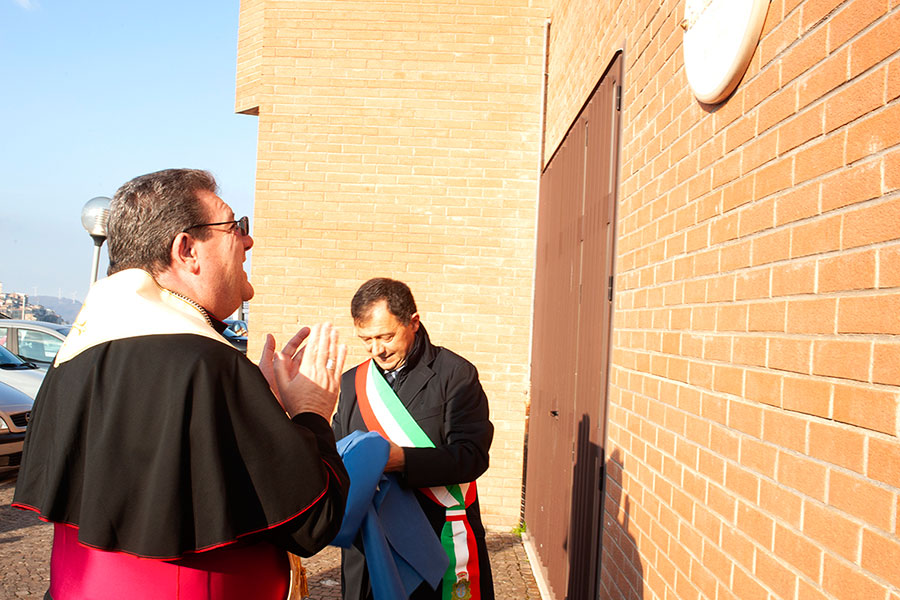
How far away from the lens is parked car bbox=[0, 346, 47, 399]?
1055cm

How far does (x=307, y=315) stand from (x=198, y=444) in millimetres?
6065

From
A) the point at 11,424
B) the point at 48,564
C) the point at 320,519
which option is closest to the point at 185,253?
the point at 320,519

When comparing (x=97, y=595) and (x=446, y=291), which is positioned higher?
(x=446, y=291)

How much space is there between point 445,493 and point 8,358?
1050 cm

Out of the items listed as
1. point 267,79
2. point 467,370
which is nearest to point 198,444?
point 467,370

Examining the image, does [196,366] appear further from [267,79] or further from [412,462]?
[267,79]

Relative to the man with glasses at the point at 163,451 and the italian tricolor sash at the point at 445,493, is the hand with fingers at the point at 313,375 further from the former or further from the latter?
the italian tricolor sash at the point at 445,493

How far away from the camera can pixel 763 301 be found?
183 centimetres

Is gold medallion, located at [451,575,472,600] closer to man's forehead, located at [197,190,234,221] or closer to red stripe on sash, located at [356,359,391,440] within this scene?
red stripe on sash, located at [356,359,391,440]

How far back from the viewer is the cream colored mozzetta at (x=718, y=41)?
1.95 meters

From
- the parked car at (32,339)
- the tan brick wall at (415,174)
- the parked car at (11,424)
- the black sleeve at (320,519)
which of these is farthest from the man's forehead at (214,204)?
the parked car at (32,339)

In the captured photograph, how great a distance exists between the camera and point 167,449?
1.75m

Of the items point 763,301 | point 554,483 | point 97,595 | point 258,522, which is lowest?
point 554,483

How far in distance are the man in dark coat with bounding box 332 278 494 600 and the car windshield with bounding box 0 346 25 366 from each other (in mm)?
9743
